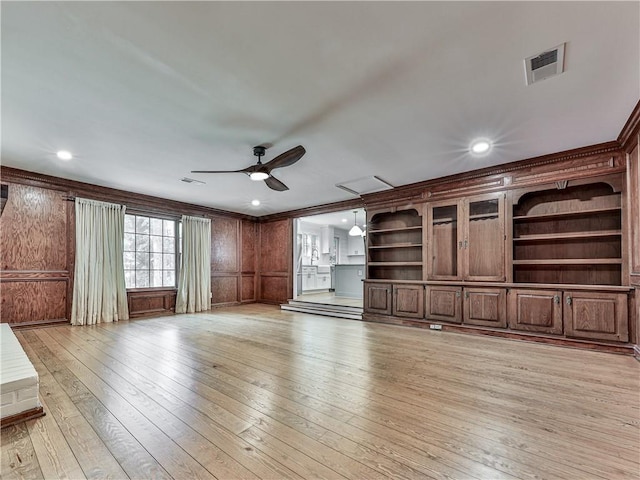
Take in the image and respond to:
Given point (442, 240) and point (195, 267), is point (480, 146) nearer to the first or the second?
point (442, 240)

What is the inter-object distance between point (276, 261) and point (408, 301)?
4.19 meters

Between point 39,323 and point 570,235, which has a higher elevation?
point 570,235

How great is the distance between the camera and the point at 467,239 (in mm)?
5020

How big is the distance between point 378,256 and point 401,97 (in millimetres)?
4172

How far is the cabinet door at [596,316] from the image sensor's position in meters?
3.71

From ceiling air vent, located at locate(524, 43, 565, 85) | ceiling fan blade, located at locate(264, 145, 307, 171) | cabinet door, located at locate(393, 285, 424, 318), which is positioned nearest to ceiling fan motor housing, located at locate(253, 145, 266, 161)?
ceiling fan blade, located at locate(264, 145, 307, 171)

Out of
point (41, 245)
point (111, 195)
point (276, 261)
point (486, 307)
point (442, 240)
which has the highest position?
point (111, 195)

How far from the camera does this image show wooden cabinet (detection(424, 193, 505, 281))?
4758mm

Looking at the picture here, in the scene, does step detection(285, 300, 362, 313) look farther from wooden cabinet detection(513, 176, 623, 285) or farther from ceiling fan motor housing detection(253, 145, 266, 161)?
ceiling fan motor housing detection(253, 145, 266, 161)

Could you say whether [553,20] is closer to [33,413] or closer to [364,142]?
[364,142]

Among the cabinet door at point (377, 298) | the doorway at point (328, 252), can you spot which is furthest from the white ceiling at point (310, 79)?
the doorway at point (328, 252)

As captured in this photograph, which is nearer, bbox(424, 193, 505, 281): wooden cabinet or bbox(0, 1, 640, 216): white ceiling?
bbox(0, 1, 640, 216): white ceiling

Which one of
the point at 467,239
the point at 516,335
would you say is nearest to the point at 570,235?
the point at 467,239

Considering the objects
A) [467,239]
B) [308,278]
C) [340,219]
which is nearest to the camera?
[467,239]
